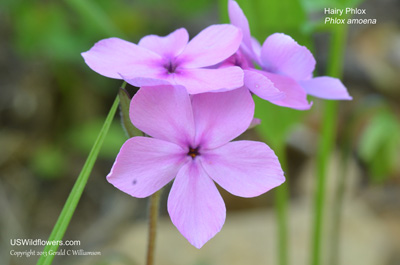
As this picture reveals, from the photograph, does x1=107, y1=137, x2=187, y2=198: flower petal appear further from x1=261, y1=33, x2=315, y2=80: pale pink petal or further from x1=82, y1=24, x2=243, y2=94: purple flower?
x1=261, y1=33, x2=315, y2=80: pale pink petal

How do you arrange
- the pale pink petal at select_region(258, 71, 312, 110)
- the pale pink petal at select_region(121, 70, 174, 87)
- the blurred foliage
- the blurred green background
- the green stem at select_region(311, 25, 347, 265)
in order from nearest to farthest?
the pale pink petal at select_region(121, 70, 174, 87) → the pale pink petal at select_region(258, 71, 312, 110) → the green stem at select_region(311, 25, 347, 265) → the blurred foliage → the blurred green background

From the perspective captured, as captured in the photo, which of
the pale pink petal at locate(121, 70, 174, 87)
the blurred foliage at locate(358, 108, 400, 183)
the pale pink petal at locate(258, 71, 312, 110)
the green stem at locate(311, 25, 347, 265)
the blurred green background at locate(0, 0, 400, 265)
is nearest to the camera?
the pale pink petal at locate(121, 70, 174, 87)

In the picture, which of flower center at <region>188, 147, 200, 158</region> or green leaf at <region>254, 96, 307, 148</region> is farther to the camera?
green leaf at <region>254, 96, 307, 148</region>

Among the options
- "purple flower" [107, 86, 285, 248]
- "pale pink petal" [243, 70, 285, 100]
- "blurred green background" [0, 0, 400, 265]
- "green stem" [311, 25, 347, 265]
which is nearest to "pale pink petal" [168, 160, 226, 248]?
"purple flower" [107, 86, 285, 248]

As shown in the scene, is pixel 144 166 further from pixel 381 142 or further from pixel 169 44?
pixel 381 142

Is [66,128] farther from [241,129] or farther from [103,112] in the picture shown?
[241,129]

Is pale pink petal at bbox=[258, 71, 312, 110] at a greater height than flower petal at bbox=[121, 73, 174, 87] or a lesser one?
lesser
